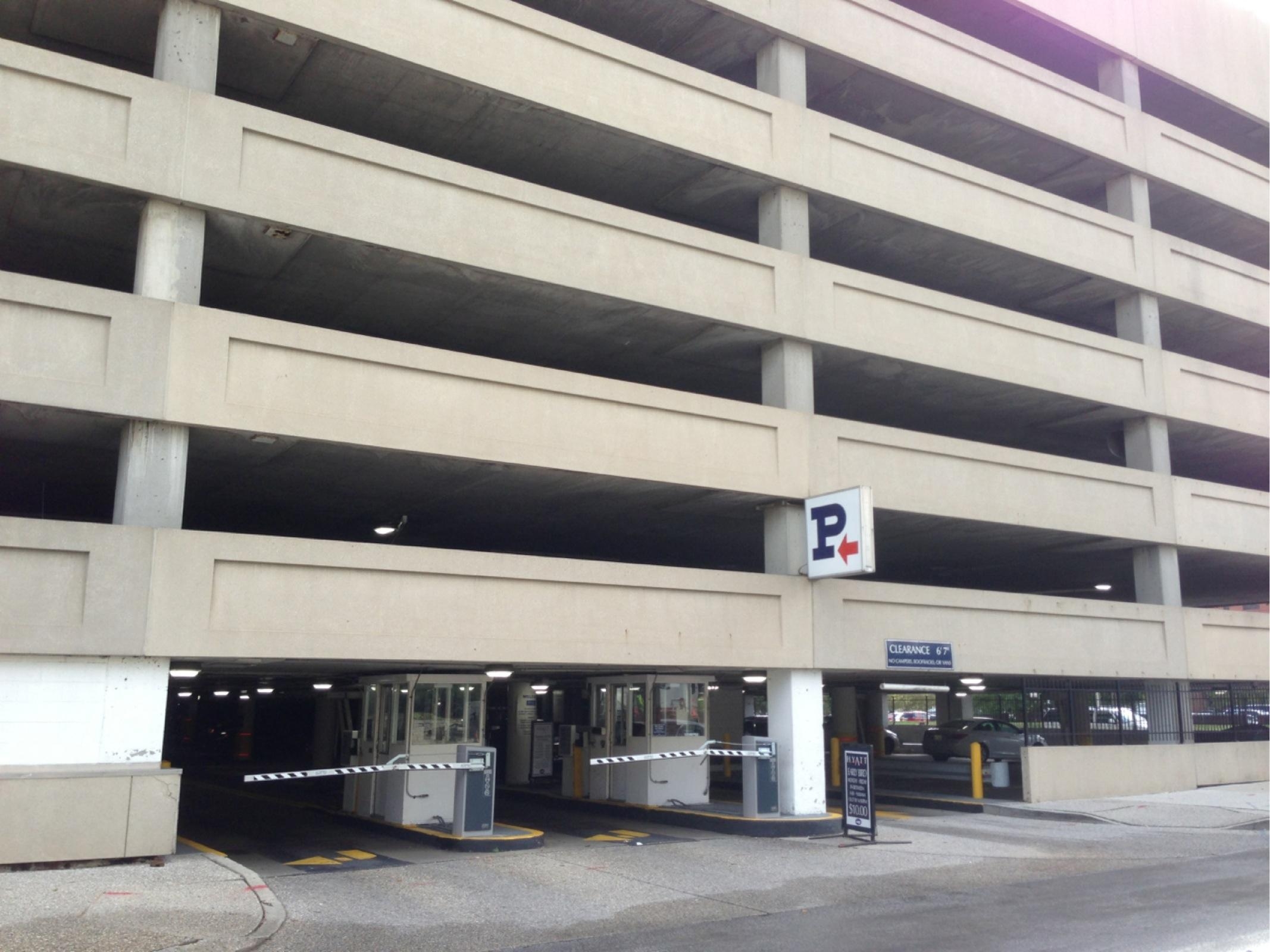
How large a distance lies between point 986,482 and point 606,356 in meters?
7.95

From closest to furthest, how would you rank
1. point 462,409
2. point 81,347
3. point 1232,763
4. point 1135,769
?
point 81,347, point 462,409, point 1135,769, point 1232,763

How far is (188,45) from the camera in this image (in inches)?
607

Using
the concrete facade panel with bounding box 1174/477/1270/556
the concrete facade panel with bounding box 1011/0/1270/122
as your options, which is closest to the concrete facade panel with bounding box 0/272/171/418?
the concrete facade panel with bounding box 1011/0/1270/122

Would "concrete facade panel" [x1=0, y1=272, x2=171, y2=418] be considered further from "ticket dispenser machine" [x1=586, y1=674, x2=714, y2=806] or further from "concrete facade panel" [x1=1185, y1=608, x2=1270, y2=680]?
"concrete facade panel" [x1=1185, y1=608, x2=1270, y2=680]

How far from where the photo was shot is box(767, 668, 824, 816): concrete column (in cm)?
1836

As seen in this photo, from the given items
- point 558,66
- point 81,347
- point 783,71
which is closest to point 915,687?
point 783,71

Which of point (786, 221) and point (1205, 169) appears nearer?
point (786, 221)

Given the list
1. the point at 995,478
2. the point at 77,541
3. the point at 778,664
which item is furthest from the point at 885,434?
the point at 77,541

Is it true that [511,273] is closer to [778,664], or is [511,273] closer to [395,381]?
[395,381]

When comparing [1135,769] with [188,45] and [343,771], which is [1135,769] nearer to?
[343,771]

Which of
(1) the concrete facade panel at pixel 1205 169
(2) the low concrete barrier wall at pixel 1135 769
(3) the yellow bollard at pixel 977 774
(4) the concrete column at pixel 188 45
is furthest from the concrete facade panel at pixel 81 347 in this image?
(1) the concrete facade panel at pixel 1205 169

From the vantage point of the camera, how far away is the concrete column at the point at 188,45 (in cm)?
1529

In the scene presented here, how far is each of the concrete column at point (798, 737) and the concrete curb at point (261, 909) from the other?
8.97 m

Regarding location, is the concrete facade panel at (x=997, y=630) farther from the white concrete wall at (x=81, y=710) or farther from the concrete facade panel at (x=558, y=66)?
the white concrete wall at (x=81, y=710)
